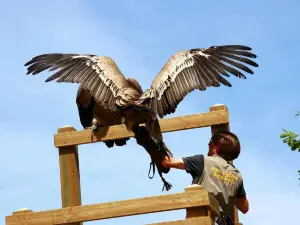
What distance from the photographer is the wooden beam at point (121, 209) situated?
5.95 m

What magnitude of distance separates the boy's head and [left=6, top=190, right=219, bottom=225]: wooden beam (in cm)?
62

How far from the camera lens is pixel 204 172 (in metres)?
6.50

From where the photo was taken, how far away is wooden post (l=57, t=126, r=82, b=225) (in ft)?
27.7

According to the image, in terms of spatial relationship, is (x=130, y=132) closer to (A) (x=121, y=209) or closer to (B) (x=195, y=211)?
(A) (x=121, y=209)

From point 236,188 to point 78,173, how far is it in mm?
2495

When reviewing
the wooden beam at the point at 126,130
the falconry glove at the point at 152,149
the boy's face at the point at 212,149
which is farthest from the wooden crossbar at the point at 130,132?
the boy's face at the point at 212,149

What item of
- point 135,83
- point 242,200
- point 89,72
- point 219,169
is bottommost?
point 242,200

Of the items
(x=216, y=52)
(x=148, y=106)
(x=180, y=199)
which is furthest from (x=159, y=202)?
(x=216, y=52)

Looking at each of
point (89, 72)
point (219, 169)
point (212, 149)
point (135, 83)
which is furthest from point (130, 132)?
point (219, 169)

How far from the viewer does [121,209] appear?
6062mm

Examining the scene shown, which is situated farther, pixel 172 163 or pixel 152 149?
pixel 152 149

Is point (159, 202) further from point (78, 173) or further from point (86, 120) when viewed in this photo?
point (86, 120)

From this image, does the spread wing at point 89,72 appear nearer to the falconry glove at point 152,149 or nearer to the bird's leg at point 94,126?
the bird's leg at point 94,126

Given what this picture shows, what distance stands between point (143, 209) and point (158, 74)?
283cm
